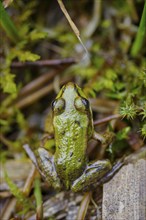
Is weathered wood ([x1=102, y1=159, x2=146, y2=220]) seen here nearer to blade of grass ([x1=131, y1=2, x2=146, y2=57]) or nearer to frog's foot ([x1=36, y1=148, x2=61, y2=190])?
frog's foot ([x1=36, y1=148, x2=61, y2=190])

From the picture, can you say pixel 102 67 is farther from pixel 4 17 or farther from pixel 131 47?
pixel 4 17

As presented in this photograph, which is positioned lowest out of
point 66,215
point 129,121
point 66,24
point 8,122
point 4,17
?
point 66,215

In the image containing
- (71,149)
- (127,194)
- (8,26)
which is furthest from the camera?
(8,26)

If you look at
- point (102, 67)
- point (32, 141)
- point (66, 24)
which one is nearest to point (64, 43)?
point (66, 24)

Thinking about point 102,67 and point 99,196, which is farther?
point 102,67

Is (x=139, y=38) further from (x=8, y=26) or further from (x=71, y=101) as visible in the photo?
(x=8, y=26)

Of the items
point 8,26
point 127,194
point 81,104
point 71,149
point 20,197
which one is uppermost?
point 8,26

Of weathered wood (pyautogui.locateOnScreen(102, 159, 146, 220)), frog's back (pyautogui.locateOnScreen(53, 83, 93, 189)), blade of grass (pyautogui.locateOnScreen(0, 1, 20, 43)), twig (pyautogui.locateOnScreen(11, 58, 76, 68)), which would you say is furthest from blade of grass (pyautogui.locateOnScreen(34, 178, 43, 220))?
blade of grass (pyautogui.locateOnScreen(0, 1, 20, 43))

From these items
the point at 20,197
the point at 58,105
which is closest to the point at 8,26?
the point at 58,105
